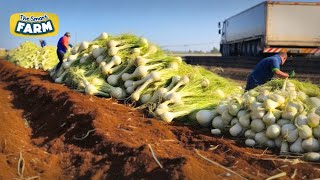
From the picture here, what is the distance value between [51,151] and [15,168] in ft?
3.07

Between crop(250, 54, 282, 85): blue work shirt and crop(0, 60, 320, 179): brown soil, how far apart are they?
202cm

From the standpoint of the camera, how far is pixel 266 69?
799cm

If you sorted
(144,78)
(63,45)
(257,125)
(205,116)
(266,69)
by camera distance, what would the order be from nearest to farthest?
(257,125), (205,116), (266,69), (144,78), (63,45)

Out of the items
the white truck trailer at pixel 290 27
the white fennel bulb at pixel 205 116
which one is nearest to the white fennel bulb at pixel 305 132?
the white fennel bulb at pixel 205 116

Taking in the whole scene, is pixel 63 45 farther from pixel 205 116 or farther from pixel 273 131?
pixel 273 131

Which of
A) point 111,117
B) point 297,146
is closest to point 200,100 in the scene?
point 111,117

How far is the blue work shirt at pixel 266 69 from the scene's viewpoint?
25.6 feet

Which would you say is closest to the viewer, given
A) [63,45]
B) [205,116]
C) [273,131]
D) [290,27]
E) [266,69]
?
[273,131]

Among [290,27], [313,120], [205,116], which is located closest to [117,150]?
[205,116]

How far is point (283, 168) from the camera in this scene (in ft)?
14.8

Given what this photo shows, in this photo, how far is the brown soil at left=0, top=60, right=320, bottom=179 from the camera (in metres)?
4.38

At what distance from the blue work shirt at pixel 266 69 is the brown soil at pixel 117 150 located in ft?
6.62

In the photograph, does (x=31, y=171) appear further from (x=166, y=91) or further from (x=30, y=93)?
(x=30, y=93)

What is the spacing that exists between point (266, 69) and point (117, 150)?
12.4 feet
